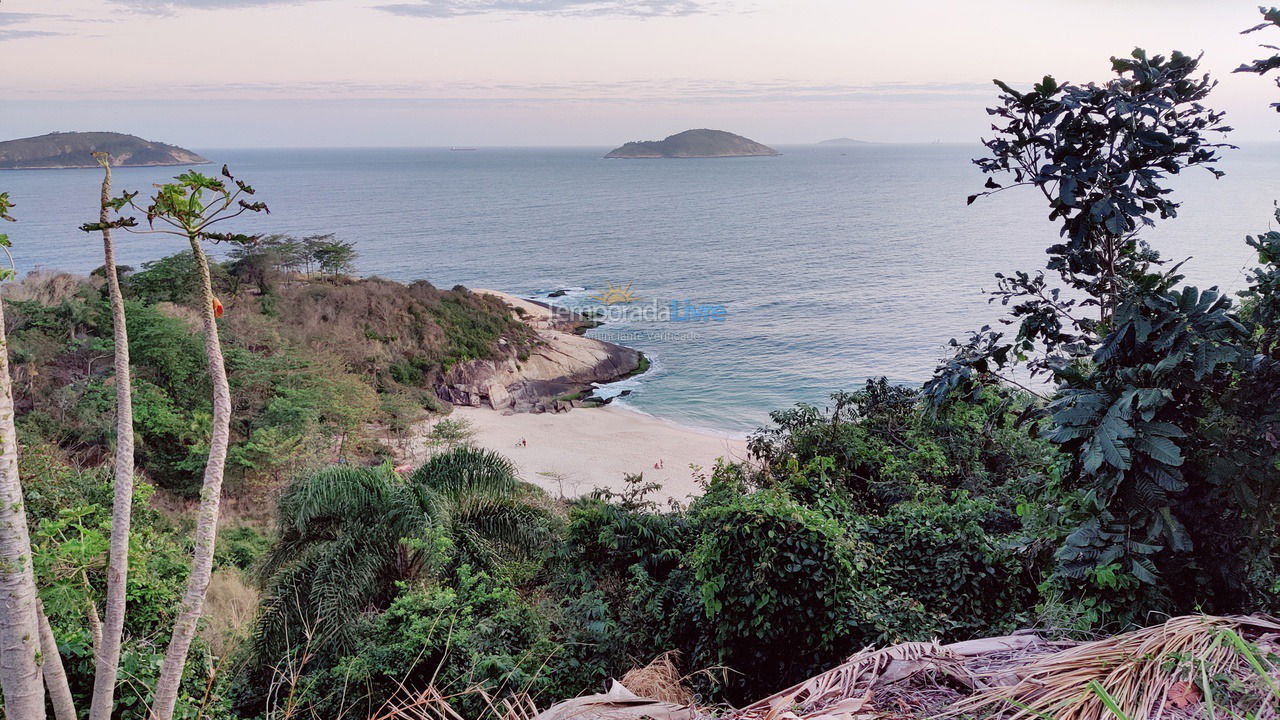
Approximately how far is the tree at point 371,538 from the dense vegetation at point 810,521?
4cm

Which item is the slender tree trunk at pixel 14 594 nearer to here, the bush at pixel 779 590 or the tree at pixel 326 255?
the bush at pixel 779 590

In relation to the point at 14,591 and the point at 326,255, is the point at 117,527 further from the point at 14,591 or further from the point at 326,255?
the point at 326,255

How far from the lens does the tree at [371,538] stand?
856cm

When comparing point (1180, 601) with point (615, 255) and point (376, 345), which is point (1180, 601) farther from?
point (615, 255)

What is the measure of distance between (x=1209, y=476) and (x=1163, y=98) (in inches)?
73.0


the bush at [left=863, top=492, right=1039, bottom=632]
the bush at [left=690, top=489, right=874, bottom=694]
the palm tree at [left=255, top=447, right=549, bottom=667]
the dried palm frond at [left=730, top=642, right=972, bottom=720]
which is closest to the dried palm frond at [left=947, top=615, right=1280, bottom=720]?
the dried palm frond at [left=730, top=642, right=972, bottom=720]

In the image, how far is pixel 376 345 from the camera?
96.6 feet

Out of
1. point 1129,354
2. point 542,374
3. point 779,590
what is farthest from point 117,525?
point 542,374

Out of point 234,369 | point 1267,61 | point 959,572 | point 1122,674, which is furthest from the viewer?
point 234,369

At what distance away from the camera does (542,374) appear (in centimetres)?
3288

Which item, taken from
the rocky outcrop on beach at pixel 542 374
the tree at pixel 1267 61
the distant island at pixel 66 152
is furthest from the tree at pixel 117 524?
the distant island at pixel 66 152

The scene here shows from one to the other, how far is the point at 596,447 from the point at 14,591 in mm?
22564

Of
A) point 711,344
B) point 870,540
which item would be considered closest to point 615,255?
point 711,344

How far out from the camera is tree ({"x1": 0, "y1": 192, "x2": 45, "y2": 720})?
3279 millimetres
